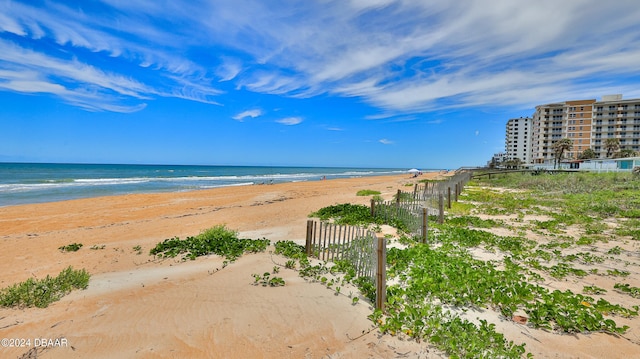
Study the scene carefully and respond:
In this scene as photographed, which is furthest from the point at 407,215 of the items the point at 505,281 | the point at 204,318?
the point at 204,318

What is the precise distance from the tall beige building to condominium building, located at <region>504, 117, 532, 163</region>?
86.8ft

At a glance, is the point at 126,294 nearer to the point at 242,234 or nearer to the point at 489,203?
the point at 242,234

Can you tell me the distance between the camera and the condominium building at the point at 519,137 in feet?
366

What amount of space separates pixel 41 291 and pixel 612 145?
96692 millimetres

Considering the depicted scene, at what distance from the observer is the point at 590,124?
78.8 meters

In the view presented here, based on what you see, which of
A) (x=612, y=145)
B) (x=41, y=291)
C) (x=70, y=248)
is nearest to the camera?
(x=41, y=291)

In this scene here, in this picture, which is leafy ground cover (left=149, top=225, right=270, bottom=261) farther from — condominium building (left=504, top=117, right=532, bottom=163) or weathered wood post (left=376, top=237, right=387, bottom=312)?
condominium building (left=504, top=117, right=532, bottom=163)

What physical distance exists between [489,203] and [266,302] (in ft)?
53.8

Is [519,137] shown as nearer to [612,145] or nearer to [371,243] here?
[612,145]

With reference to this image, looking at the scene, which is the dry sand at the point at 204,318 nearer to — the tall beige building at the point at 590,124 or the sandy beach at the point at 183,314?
the sandy beach at the point at 183,314

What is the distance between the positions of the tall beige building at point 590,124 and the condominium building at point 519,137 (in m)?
26.5

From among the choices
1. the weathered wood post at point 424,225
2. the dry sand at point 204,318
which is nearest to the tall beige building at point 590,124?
the weathered wood post at point 424,225

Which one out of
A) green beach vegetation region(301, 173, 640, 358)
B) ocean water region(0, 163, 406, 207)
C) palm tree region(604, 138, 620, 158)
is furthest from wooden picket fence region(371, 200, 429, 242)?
palm tree region(604, 138, 620, 158)

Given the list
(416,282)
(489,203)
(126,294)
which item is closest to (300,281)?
(416,282)
